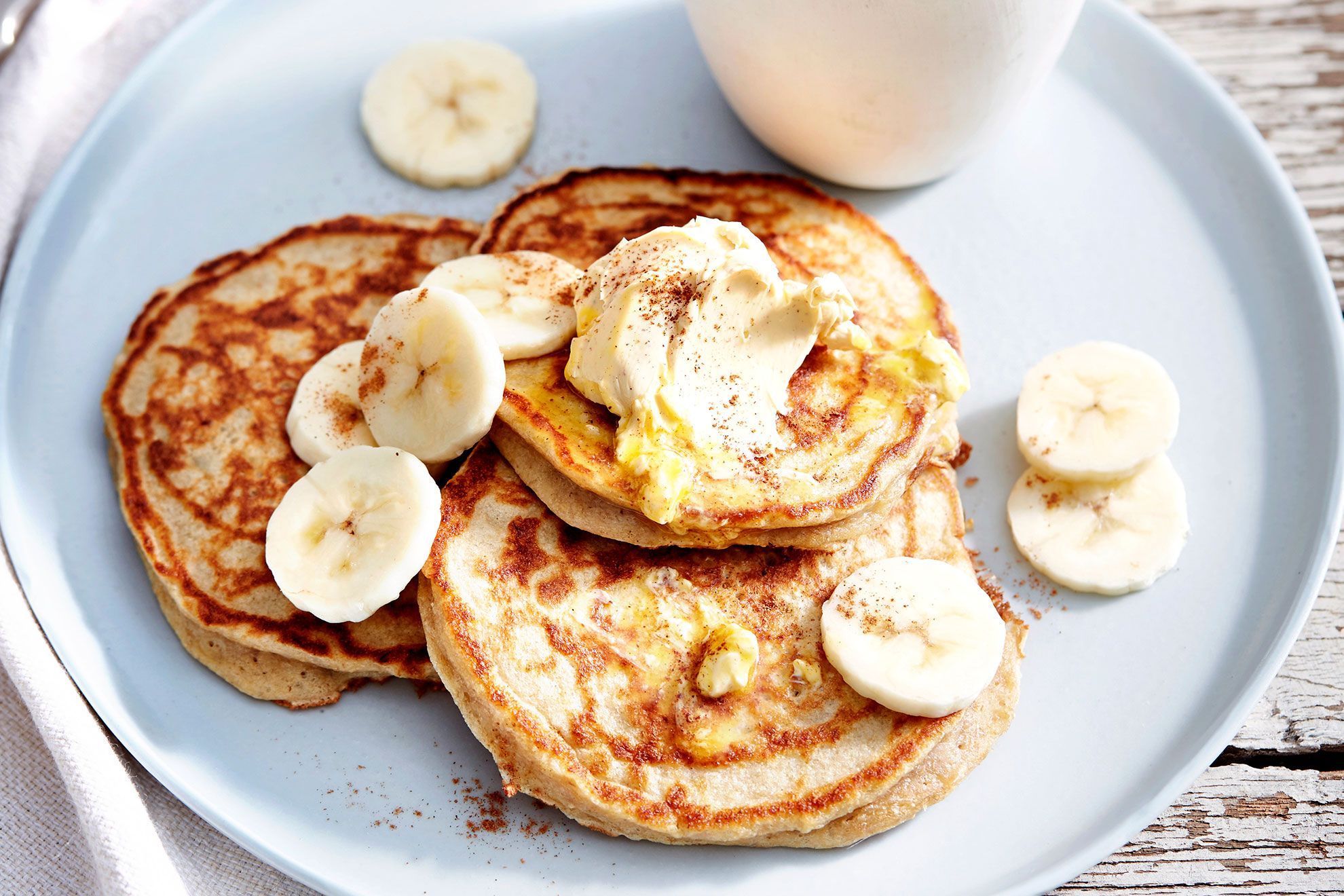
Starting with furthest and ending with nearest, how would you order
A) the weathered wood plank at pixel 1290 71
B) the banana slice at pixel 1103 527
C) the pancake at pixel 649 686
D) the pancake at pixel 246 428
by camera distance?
the weathered wood plank at pixel 1290 71 → the banana slice at pixel 1103 527 → the pancake at pixel 246 428 → the pancake at pixel 649 686

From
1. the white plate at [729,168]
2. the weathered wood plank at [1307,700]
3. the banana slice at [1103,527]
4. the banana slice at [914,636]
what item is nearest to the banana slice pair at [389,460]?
the white plate at [729,168]

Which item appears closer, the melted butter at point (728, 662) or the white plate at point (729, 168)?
the melted butter at point (728, 662)

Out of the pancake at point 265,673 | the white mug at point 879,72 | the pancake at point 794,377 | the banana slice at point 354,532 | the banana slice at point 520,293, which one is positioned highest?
the white mug at point 879,72

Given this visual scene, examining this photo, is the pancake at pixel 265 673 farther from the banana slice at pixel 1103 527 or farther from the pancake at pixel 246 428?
the banana slice at pixel 1103 527

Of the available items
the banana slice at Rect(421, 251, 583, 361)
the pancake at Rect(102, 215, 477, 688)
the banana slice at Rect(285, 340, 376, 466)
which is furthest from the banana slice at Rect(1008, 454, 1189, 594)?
the banana slice at Rect(285, 340, 376, 466)

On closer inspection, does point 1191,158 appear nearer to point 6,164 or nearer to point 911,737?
point 911,737

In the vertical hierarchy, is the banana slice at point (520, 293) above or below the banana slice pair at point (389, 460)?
above
